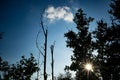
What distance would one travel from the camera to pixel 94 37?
34.5 m

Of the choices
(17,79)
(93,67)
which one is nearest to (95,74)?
(93,67)

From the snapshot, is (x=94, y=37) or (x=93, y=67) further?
(x=94, y=37)

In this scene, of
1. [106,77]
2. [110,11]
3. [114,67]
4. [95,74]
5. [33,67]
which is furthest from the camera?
[33,67]

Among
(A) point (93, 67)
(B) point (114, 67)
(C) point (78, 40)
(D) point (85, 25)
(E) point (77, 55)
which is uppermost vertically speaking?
(D) point (85, 25)

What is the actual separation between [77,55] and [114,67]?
34.4ft

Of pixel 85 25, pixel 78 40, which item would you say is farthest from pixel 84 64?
pixel 85 25

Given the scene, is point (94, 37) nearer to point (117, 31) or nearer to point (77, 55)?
point (77, 55)

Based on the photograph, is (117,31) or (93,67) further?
(93,67)

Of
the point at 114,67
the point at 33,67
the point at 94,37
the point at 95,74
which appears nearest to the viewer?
the point at 114,67

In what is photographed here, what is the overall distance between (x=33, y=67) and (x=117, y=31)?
3210 cm

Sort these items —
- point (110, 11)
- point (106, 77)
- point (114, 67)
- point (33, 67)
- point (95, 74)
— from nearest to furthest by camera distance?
point (114, 67) → point (110, 11) → point (106, 77) → point (95, 74) → point (33, 67)

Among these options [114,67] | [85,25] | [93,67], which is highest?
[85,25]

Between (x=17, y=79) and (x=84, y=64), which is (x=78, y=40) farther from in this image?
(x=17, y=79)

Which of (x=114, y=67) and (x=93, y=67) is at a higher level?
(x=93, y=67)
